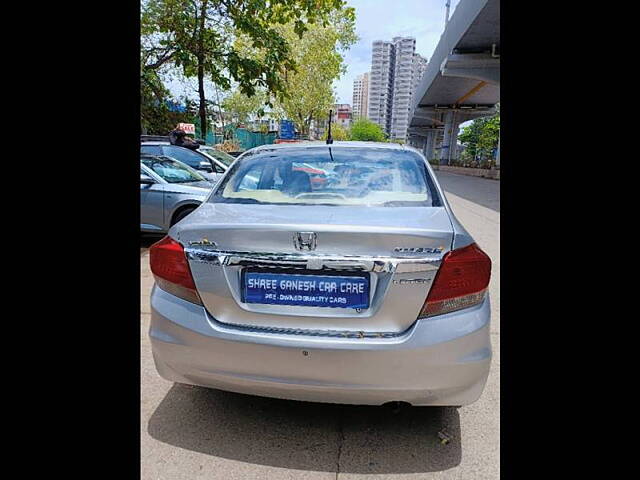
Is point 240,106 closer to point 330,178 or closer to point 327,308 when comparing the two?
point 330,178

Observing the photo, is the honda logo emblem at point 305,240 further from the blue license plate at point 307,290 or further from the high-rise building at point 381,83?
the high-rise building at point 381,83

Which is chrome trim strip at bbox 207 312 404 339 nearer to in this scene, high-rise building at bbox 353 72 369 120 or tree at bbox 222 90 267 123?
tree at bbox 222 90 267 123

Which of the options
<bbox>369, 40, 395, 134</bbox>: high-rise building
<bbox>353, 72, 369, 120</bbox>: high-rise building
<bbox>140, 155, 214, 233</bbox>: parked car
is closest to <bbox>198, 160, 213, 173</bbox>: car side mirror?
<bbox>140, 155, 214, 233</bbox>: parked car

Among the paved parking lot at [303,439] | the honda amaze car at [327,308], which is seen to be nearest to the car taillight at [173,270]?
the honda amaze car at [327,308]

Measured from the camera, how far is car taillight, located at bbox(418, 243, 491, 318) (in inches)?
77.1

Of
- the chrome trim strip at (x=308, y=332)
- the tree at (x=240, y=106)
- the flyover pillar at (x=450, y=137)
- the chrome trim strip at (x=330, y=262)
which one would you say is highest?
the tree at (x=240, y=106)

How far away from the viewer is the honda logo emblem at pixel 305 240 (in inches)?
77.7

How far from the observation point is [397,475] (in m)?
2.09

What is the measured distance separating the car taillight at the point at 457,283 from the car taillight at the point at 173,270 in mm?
1075

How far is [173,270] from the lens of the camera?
2.16 metres

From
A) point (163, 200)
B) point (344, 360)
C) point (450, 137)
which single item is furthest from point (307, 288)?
point (450, 137)

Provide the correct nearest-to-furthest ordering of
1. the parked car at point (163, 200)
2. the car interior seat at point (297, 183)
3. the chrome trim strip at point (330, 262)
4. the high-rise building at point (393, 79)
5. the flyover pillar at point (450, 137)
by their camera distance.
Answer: the chrome trim strip at point (330, 262)
the car interior seat at point (297, 183)
the parked car at point (163, 200)
the flyover pillar at point (450, 137)
the high-rise building at point (393, 79)
